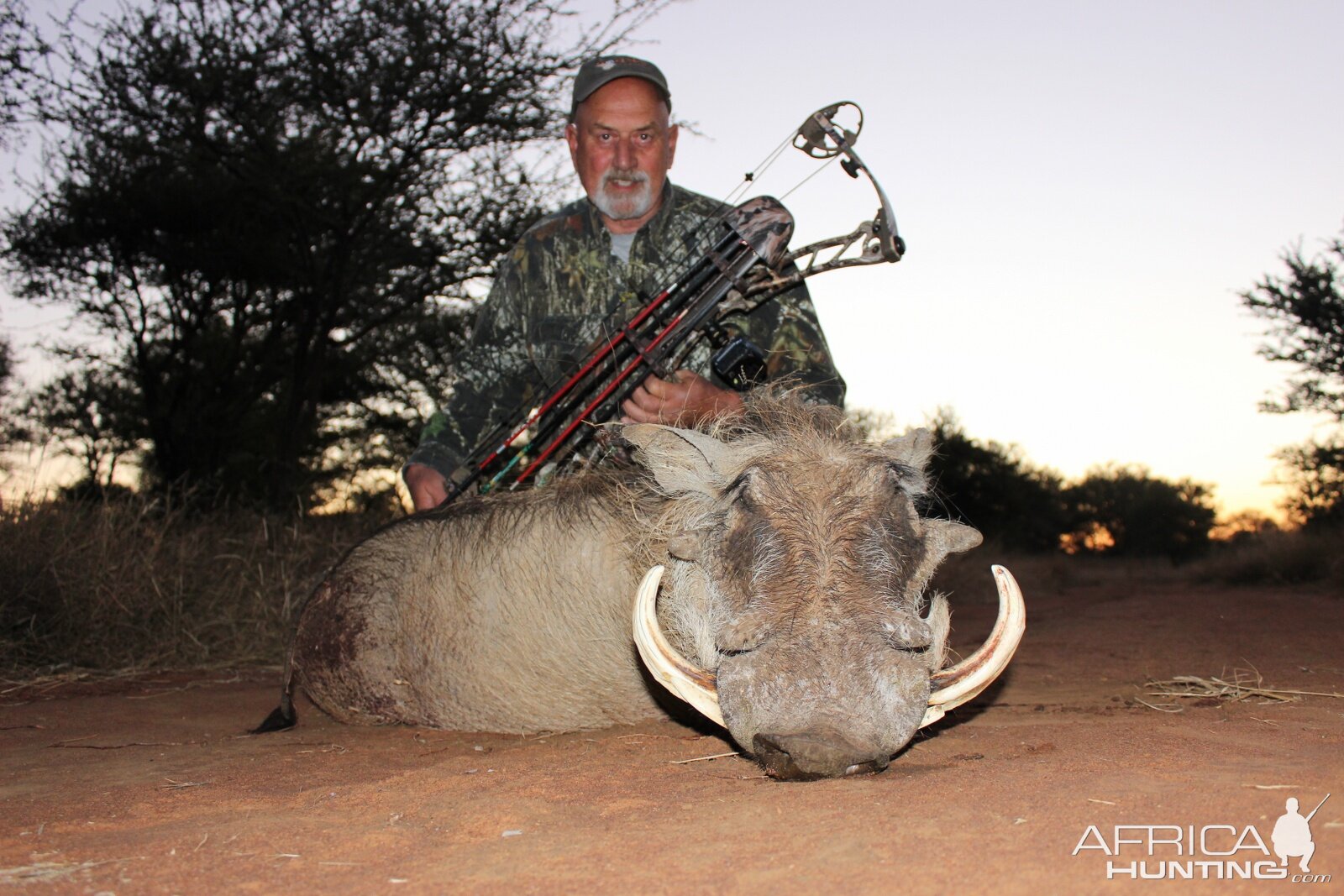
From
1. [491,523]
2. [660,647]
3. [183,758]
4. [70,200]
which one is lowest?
[183,758]

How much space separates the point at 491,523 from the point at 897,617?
172 cm

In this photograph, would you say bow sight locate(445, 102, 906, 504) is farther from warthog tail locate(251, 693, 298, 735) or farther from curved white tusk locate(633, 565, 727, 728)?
curved white tusk locate(633, 565, 727, 728)

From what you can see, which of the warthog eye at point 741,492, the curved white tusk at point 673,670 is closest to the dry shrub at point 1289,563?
the warthog eye at point 741,492

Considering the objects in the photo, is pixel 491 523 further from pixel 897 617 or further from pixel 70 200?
pixel 70 200

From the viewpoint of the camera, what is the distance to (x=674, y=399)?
376cm

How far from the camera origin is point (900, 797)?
6.22 feet

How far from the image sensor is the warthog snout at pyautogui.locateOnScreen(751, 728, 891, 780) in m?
1.95

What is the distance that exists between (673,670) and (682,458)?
0.75m

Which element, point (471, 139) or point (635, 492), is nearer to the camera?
point (635, 492)

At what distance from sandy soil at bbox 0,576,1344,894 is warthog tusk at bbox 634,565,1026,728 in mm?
147

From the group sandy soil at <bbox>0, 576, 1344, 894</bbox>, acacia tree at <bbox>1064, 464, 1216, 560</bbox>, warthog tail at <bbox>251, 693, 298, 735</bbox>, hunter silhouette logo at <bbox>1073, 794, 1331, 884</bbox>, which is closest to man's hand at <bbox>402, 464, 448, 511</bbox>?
warthog tail at <bbox>251, 693, 298, 735</bbox>

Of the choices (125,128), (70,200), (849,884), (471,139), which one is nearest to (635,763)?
(849,884)

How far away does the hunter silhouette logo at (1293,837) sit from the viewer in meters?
1.48

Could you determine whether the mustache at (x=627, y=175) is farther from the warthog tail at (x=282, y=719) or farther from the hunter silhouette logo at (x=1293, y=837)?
the hunter silhouette logo at (x=1293, y=837)
